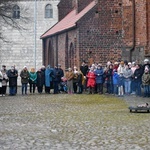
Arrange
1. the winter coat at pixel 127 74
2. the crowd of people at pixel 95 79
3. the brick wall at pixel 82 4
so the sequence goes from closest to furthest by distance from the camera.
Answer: the crowd of people at pixel 95 79, the winter coat at pixel 127 74, the brick wall at pixel 82 4

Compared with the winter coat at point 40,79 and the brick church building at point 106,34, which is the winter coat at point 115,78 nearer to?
the brick church building at point 106,34

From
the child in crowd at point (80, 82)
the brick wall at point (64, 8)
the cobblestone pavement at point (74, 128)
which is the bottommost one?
the cobblestone pavement at point (74, 128)

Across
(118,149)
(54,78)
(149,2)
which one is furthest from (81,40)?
(118,149)

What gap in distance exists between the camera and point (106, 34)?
3834 centimetres

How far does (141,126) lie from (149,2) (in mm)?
16095

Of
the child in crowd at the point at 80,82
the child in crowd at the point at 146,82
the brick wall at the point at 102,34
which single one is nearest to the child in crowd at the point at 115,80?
the child in crowd at the point at 80,82

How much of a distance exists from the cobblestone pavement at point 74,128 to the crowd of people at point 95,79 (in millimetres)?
6241

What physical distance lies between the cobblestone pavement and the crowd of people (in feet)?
20.5

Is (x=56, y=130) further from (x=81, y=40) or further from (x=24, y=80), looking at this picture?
(x=81, y=40)

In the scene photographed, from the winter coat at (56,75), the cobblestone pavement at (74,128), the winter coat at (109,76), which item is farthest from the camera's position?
the winter coat at (56,75)

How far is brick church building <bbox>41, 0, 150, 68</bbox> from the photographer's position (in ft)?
104

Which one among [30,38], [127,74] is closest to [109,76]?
[127,74]

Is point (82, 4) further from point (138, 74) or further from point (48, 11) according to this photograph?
point (48, 11)

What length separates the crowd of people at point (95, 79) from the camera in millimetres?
27828
